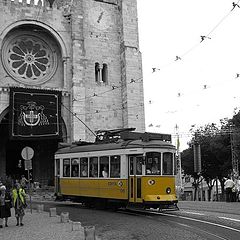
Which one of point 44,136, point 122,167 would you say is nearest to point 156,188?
point 122,167

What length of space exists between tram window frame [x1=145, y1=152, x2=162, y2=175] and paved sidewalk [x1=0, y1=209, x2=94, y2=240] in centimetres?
365

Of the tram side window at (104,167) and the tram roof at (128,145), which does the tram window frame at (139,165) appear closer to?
the tram roof at (128,145)

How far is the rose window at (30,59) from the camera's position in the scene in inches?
1296

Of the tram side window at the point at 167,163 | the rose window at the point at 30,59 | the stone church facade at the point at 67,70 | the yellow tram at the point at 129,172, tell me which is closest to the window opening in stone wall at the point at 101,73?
the stone church facade at the point at 67,70

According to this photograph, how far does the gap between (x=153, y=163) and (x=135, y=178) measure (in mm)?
836

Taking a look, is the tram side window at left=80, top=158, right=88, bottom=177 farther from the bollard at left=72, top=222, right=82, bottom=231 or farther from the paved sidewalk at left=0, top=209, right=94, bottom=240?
the bollard at left=72, top=222, right=82, bottom=231

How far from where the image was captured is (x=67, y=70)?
3331cm

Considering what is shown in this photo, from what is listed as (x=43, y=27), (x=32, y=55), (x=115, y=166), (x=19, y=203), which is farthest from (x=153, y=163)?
(x=32, y=55)

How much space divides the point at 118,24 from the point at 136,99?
257 inches

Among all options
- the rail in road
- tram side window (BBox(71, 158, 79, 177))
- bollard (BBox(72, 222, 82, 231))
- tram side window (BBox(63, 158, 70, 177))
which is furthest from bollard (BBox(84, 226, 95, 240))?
tram side window (BBox(63, 158, 70, 177))

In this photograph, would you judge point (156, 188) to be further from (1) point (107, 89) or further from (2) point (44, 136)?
(1) point (107, 89)

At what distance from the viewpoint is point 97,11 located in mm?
35375

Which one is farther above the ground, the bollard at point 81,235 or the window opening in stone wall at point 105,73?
the window opening in stone wall at point 105,73

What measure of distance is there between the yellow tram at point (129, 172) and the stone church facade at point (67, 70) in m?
14.3
